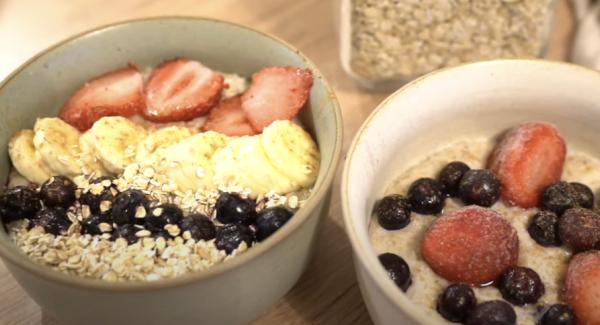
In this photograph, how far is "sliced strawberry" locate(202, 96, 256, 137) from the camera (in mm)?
858

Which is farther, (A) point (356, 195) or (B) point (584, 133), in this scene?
(B) point (584, 133)

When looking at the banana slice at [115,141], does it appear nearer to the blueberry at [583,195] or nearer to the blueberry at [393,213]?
the blueberry at [393,213]

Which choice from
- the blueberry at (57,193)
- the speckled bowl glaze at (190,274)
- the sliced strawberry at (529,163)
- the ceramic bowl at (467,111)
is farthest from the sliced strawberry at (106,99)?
the sliced strawberry at (529,163)

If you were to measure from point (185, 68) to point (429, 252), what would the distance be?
0.43m

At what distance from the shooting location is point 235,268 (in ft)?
2.07

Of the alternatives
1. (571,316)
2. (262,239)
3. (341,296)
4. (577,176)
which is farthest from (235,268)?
(577,176)

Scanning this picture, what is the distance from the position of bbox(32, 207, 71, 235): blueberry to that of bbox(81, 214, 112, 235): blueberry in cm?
2

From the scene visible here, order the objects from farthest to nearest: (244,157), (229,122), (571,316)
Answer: (229,122) → (244,157) → (571,316)

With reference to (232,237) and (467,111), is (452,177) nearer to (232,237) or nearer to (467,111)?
(467,111)

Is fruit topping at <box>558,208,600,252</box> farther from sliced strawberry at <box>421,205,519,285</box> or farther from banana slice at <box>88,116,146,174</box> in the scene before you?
banana slice at <box>88,116,146,174</box>

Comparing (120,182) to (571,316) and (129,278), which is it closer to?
(129,278)

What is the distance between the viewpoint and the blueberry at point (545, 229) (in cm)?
70

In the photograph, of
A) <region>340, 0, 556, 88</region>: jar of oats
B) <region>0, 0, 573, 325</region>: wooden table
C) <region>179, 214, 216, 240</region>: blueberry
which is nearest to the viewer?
<region>179, 214, 216, 240</region>: blueberry

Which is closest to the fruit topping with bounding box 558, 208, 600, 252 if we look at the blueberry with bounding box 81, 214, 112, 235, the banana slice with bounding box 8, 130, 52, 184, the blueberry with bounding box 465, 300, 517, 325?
the blueberry with bounding box 465, 300, 517, 325
